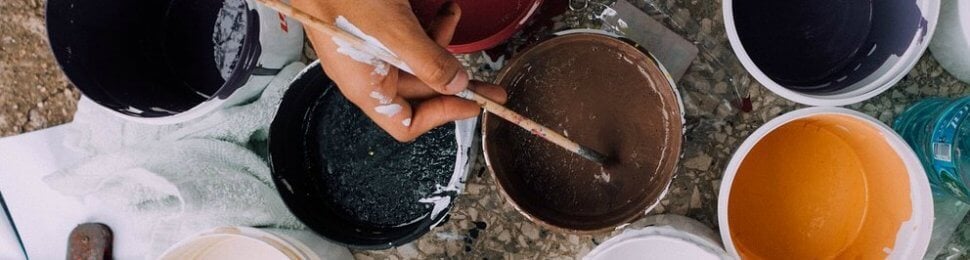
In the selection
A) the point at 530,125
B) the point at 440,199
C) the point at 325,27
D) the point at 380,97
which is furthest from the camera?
the point at 440,199

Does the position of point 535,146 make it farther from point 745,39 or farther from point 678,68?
point 745,39

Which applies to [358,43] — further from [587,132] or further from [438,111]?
[587,132]

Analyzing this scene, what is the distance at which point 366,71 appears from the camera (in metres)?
0.94

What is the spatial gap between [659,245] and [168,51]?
1101 mm

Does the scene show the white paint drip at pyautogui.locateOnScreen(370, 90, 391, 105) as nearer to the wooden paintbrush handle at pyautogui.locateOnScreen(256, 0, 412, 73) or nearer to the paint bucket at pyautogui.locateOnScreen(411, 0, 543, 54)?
the wooden paintbrush handle at pyautogui.locateOnScreen(256, 0, 412, 73)

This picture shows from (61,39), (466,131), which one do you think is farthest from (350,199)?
(61,39)

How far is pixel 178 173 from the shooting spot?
1.39 metres

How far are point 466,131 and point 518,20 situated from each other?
9.4 inches

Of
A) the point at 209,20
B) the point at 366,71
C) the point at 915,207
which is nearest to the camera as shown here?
the point at 366,71

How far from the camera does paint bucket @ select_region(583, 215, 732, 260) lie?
1.22 meters

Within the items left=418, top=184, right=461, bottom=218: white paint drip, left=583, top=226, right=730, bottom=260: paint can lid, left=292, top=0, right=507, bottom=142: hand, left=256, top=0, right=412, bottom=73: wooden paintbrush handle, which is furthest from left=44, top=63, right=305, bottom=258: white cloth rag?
left=583, top=226, right=730, bottom=260: paint can lid

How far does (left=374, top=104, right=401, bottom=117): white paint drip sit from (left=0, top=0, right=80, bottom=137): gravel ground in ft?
2.96

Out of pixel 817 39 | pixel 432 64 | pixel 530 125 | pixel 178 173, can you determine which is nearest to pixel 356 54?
pixel 432 64

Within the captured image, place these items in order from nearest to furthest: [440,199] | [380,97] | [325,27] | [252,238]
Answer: [325,27]
[380,97]
[252,238]
[440,199]
